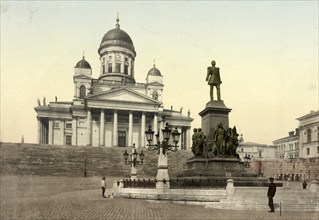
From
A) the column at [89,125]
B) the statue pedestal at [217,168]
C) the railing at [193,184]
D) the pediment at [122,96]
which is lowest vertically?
the railing at [193,184]

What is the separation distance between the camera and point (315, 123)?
2739 inches

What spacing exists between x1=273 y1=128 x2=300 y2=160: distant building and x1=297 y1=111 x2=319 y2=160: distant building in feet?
69.8

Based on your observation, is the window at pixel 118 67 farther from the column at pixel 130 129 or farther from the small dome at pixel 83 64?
the column at pixel 130 129

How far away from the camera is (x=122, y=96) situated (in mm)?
67438

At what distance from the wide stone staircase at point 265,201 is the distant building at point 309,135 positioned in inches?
2137

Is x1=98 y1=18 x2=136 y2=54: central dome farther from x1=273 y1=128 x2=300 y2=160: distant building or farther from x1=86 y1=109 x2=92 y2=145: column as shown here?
x1=273 y1=128 x2=300 y2=160: distant building

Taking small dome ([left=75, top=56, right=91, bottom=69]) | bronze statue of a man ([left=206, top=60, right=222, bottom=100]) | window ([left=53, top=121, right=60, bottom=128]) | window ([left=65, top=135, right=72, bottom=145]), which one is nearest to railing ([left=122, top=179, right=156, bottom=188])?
bronze statue of a man ([left=206, top=60, right=222, bottom=100])

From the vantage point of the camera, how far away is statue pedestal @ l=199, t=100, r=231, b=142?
22344 millimetres

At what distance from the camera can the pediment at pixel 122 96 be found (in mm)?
66488

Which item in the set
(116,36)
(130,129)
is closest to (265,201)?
(130,129)

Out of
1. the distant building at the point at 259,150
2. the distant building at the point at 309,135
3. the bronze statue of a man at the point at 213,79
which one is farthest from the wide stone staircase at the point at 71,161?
the distant building at the point at 259,150

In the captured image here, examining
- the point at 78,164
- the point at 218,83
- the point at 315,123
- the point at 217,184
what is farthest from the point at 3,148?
the point at 315,123

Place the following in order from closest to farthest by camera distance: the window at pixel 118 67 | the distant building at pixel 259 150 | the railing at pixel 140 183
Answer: the railing at pixel 140 183 → the window at pixel 118 67 → the distant building at pixel 259 150

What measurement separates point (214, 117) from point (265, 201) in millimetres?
→ 6731
